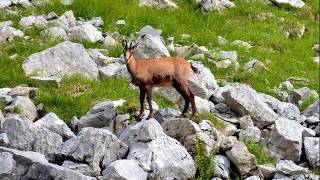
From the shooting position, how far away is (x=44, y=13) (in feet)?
75.1

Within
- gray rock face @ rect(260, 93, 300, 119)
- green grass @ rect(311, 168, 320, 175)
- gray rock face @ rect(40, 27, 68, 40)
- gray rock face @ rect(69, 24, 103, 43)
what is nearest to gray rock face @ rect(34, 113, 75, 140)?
green grass @ rect(311, 168, 320, 175)

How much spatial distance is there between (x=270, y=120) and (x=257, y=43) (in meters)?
7.98

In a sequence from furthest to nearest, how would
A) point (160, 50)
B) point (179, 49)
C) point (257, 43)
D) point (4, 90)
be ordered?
1. point (257, 43)
2. point (179, 49)
3. point (160, 50)
4. point (4, 90)

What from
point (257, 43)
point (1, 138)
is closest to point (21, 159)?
point (1, 138)

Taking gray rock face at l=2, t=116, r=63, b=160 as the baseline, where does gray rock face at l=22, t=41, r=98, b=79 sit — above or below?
below

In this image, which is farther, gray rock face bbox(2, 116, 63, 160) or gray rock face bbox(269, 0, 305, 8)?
gray rock face bbox(269, 0, 305, 8)

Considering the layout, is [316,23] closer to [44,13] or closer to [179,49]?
[179,49]

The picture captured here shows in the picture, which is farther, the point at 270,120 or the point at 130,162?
the point at 270,120

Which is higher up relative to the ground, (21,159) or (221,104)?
(21,159)

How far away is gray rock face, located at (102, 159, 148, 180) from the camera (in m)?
12.2

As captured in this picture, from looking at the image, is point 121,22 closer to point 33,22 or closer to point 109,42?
point 109,42

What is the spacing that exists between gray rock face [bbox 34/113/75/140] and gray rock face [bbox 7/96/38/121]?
0.86m

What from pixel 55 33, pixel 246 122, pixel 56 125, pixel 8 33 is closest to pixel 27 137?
pixel 56 125

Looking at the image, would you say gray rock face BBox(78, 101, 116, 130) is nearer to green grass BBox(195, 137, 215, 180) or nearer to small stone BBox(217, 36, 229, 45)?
green grass BBox(195, 137, 215, 180)
